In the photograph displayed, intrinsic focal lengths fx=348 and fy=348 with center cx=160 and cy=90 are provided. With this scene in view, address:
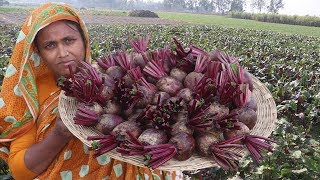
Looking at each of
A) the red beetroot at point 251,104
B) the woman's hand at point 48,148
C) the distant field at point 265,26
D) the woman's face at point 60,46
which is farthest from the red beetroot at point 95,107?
the distant field at point 265,26

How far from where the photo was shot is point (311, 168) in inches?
143

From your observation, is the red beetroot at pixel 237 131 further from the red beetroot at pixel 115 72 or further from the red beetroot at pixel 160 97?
the red beetroot at pixel 115 72

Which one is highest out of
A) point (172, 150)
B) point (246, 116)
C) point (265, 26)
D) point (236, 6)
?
point (236, 6)

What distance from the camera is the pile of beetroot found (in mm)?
1572

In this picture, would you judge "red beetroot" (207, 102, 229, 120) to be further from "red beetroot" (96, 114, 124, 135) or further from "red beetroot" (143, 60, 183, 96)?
"red beetroot" (96, 114, 124, 135)

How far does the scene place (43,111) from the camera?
1990mm

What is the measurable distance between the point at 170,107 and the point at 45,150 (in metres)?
0.70

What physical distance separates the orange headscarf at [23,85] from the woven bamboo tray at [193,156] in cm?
21

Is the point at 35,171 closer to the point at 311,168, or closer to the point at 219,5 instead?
the point at 311,168

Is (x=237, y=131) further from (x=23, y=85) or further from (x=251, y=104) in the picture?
(x=23, y=85)

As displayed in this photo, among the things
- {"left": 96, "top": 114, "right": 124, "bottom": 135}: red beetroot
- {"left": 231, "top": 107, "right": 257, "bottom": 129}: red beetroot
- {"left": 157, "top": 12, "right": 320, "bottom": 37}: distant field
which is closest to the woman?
{"left": 96, "top": 114, "right": 124, "bottom": 135}: red beetroot

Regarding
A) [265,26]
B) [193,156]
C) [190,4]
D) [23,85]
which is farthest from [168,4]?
[193,156]

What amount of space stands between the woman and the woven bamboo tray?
0.10 meters

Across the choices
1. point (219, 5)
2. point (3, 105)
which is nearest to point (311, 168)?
point (3, 105)
